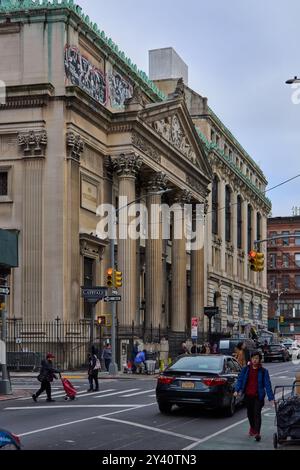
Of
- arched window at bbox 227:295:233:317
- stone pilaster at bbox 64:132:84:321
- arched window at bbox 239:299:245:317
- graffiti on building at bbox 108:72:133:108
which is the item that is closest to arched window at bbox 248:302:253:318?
arched window at bbox 239:299:245:317

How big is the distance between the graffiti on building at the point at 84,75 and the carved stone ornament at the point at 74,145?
304 centimetres

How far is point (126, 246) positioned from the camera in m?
49.0

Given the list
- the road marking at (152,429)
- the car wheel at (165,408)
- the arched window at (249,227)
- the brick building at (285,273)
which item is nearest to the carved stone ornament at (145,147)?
the car wheel at (165,408)

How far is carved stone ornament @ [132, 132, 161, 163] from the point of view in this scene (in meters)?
50.0

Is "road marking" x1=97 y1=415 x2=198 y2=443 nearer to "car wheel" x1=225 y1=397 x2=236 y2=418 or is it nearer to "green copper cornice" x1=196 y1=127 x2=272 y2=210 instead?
"car wheel" x1=225 y1=397 x2=236 y2=418

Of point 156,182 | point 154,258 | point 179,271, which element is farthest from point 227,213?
point 154,258

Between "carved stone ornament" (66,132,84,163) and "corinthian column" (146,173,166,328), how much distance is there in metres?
9.51

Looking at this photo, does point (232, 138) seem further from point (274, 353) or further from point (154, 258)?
point (154, 258)

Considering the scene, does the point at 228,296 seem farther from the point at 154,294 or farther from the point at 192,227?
the point at 154,294

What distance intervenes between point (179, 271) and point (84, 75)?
1944 centimetres

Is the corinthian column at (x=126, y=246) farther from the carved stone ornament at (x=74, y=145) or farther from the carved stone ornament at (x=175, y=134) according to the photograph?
the carved stone ornament at (x=175, y=134)

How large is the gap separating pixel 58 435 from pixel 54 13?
3367 centimetres

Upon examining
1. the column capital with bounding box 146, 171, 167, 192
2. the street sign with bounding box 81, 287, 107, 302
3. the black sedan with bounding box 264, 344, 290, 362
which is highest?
the column capital with bounding box 146, 171, 167, 192
